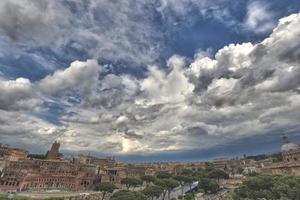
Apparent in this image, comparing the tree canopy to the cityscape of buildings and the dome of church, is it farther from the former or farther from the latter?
the dome of church

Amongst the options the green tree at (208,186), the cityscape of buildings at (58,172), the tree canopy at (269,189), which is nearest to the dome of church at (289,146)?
the cityscape of buildings at (58,172)

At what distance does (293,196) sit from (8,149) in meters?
124

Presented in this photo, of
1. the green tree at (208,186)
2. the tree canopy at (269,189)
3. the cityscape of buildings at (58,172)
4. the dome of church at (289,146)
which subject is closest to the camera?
the tree canopy at (269,189)

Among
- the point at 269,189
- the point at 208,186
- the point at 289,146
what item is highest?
the point at 289,146

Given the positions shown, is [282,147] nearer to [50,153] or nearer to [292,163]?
[292,163]

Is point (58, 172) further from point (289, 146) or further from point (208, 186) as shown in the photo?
point (289, 146)

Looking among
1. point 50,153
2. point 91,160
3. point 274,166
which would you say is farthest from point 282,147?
point 50,153

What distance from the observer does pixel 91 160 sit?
176 meters

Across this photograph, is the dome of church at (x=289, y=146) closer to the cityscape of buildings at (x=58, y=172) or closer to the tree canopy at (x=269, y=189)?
the cityscape of buildings at (x=58, y=172)

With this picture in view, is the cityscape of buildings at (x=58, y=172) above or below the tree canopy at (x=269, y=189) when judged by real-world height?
above

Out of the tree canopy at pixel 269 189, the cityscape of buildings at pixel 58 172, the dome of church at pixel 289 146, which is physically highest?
the dome of church at pixel 289 146

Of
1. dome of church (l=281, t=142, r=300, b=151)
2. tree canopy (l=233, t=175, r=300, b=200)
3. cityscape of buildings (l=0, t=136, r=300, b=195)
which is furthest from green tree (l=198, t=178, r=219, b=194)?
dome of church (l=281, t=142, r=300, b=151)

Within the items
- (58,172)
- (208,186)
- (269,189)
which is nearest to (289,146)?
(208,186)

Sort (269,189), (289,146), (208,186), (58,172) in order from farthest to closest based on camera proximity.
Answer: (289,146)
(58,172)
(208,186)
(269,189)
